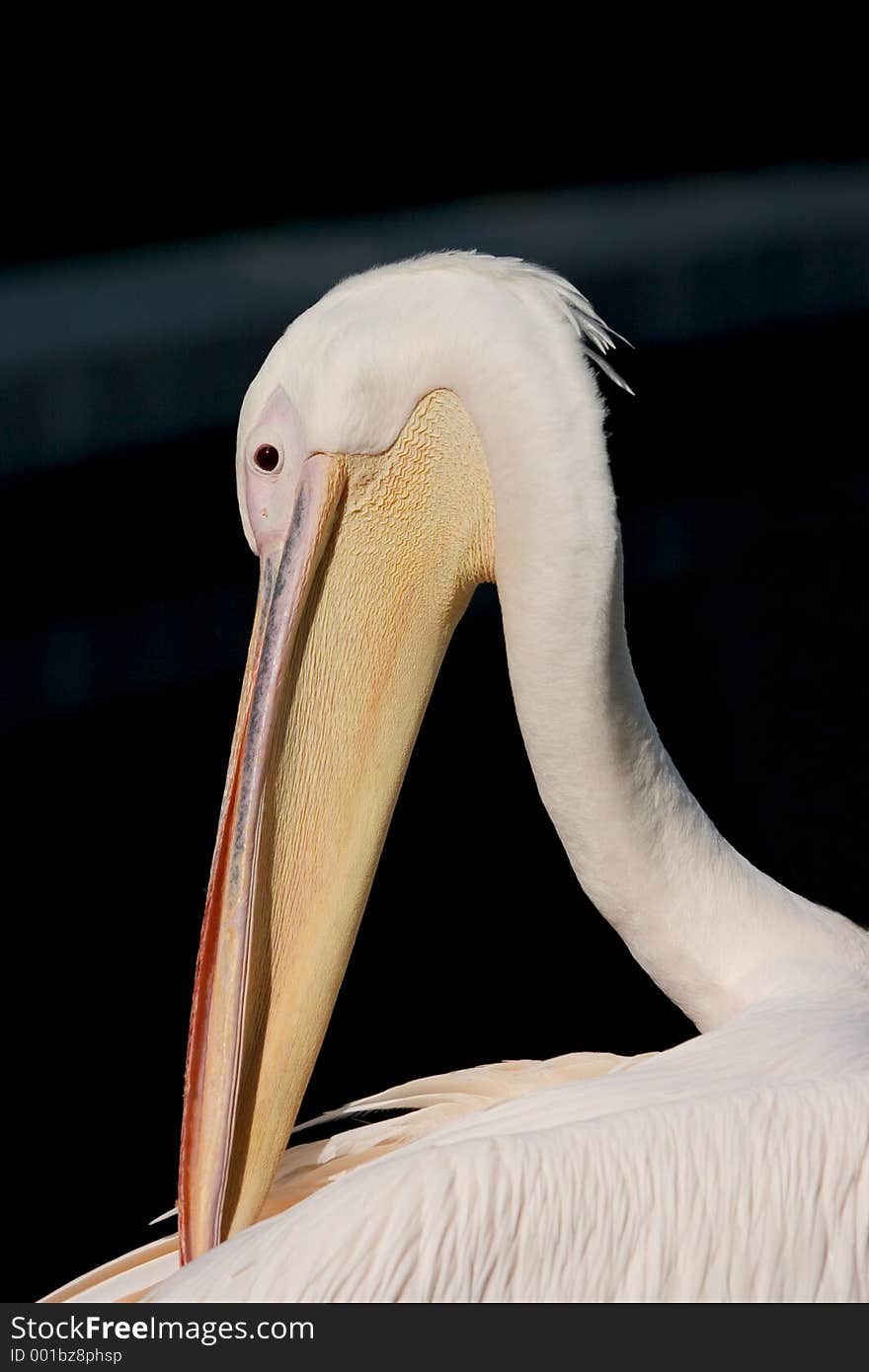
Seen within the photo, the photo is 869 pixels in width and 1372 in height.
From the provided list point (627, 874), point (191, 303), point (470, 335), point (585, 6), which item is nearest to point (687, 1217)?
point (627, 874)

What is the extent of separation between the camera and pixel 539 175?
4016 mm

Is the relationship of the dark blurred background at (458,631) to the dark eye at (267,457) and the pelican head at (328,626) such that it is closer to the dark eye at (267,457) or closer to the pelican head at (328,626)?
the pelican head at (328,626)

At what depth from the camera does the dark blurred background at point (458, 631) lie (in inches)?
138

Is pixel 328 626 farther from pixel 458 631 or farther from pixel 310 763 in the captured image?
pixel 458 631

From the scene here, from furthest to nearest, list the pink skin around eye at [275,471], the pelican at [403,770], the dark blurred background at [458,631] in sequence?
the dark blurred background at [458,631] < the pink skin around eye at [275,471] < the pelican at [403,770]

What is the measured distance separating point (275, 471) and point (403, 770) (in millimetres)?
322

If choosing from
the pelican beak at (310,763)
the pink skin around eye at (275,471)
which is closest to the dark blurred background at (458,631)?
the pelican beak at (310,763)

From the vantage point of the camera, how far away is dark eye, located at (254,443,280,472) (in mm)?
1720

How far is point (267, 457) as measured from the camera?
5.66 ft

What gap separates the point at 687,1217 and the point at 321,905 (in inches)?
18.6

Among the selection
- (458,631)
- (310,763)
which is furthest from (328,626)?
(458,631)

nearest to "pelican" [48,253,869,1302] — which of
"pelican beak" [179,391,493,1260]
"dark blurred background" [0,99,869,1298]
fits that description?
"pelican beak" [179,391,493,1260]

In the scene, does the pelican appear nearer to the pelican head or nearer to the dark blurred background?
the pelican head

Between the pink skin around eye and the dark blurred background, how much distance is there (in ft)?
5.59
